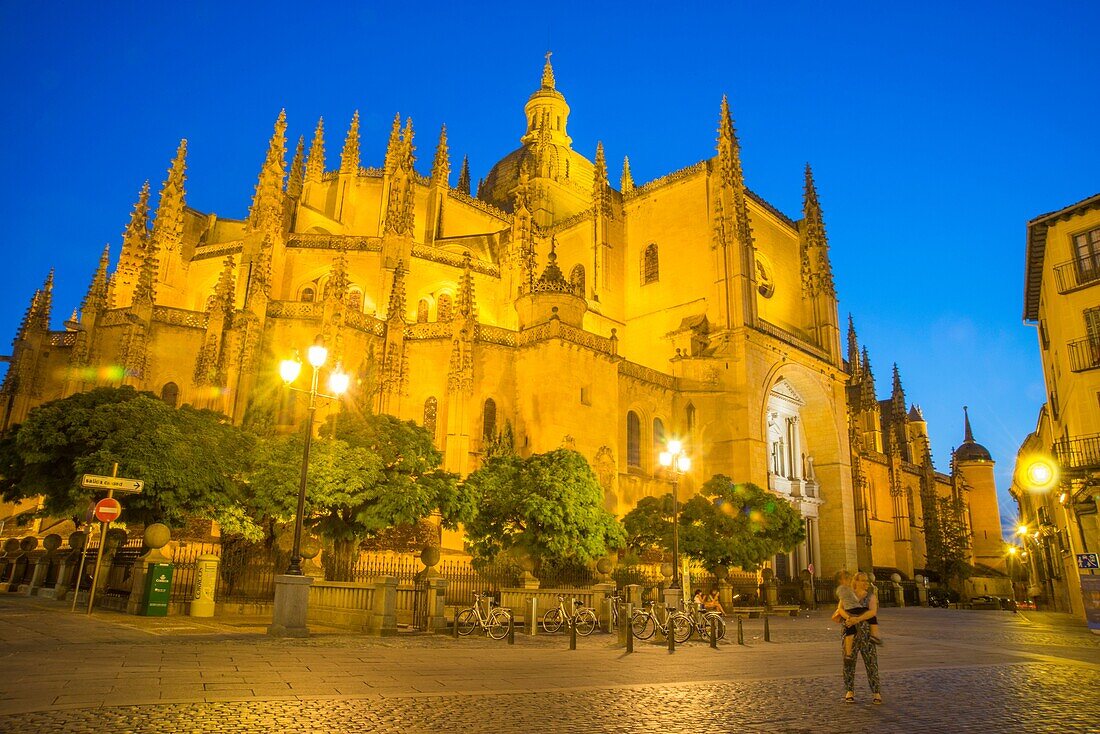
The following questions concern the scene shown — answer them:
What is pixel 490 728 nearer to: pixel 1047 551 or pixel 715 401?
pixel 715 401

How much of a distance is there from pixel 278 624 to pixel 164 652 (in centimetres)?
302

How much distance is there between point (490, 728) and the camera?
5.59 m

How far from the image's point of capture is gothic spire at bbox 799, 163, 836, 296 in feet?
152

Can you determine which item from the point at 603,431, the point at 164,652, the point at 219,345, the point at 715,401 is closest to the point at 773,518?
the point at 603,431

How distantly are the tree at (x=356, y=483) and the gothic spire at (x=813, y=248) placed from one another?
103 feet

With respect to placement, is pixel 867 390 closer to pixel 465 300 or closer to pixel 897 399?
pixel 897 399

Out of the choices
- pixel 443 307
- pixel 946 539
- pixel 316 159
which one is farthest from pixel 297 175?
pixel 946 539

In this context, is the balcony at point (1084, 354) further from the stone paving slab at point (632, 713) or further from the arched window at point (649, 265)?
the arched window at point (649, 265)

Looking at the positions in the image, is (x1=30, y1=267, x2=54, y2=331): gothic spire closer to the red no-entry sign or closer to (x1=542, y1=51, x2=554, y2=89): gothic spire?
the red no-entry sign

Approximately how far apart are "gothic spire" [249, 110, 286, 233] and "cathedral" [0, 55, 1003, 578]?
102 millimetres

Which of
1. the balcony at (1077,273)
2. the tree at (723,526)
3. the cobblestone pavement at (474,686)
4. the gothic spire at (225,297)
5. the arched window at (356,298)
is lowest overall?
Result: the cobblestone pavement at (474,686)

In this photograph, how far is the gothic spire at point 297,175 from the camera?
136 feet

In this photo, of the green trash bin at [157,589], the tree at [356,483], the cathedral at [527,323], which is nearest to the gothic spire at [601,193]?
the cathedral at [527,323]

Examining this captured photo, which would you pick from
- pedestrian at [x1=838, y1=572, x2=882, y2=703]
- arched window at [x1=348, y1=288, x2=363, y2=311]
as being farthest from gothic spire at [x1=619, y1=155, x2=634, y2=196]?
pedestrian at [x1=838, y1=572, x2=882, y2=703]
